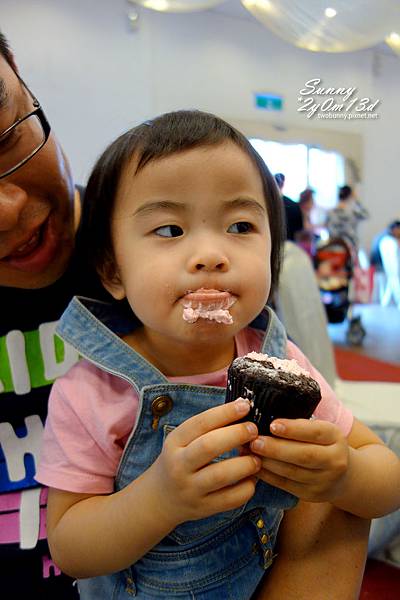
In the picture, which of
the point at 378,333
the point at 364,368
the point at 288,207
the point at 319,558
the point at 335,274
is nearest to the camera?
the point at 319,558

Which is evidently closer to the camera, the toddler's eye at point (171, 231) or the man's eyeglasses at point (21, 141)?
the toddler's eye at point (171, 231)

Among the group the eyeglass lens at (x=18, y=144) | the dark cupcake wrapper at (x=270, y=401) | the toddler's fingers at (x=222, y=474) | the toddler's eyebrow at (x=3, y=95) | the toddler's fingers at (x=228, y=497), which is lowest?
the toddler's fingers at (x=228, y=497)

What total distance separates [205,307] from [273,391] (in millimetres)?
173

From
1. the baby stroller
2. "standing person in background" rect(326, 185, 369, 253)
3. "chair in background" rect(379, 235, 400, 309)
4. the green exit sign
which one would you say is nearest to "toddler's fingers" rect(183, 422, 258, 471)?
the baby stroller

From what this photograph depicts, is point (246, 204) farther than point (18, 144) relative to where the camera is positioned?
No

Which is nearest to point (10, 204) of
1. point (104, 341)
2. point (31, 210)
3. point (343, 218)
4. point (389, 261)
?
point (31, 210)

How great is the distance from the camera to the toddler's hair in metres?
0.76

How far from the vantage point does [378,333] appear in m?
5.67

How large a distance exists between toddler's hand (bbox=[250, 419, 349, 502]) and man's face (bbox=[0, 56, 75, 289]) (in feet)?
1.89

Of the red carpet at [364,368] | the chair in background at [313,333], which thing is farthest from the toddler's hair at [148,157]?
the red carpet at [364,368]

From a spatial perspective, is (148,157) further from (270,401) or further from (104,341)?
Answer: (270,401)

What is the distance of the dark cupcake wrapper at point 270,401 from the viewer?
0.57 m

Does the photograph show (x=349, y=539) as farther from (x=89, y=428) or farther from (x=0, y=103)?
(x=0, y=103)

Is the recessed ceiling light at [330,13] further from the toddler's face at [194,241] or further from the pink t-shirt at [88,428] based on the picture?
the pink t-shirt at [88,428]
